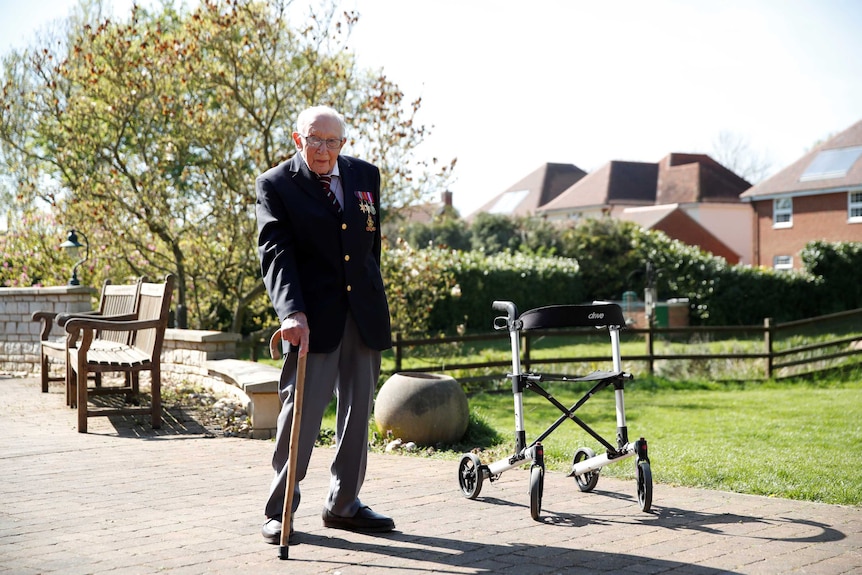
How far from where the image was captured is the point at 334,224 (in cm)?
474

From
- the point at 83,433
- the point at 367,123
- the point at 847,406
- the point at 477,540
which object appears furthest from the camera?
the point at 367,123

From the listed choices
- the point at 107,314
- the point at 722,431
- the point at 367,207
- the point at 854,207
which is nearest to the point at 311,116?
the point at 367,207

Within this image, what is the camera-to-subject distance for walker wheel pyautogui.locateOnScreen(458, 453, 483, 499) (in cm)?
558

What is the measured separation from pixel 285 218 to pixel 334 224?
24 cm

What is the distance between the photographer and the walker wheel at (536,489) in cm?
498

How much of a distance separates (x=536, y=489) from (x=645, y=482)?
0.64 m

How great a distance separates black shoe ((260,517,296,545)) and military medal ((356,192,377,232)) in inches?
59.7

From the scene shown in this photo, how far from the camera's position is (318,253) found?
15.5 ft

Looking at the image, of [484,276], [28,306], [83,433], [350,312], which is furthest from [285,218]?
[484,276]

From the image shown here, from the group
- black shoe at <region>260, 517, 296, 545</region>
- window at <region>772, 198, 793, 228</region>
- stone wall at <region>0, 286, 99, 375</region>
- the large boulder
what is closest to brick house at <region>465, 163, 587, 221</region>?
window at <region>772, 198, 793, 228</region>

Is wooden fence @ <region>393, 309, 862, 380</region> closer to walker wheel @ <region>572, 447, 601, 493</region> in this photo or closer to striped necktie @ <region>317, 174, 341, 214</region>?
walker wheel @ <region>572, 447, 601, 493</region>

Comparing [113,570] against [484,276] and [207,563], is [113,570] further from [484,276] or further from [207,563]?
[484,276]

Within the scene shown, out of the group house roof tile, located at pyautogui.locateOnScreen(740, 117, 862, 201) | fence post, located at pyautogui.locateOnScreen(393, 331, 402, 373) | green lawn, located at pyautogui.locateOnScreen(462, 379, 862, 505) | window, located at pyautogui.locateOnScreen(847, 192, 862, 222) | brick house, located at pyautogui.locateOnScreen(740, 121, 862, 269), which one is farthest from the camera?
house roof tile, located at pyautogui.locateOnScreen(740, 117, 862, 201)

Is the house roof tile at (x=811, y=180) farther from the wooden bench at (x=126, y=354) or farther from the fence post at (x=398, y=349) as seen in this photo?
the wooden bench at (x=126, y=354)
